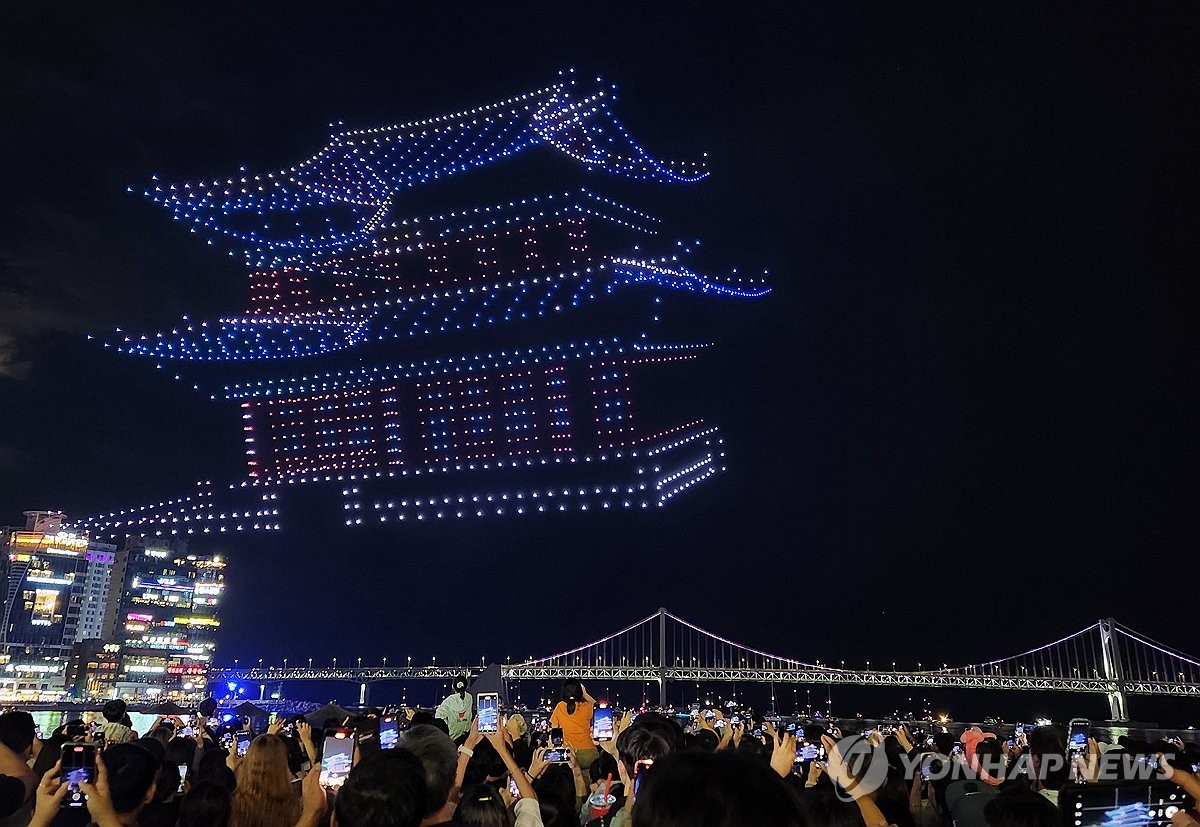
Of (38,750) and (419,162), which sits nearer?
(38,750)

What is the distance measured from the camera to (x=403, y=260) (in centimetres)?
3034

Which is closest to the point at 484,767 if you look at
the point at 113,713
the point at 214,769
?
the point at 214,769

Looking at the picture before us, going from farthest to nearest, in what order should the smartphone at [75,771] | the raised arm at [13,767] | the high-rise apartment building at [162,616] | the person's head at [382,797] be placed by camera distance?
the high-rise apartment building at [162,616]
the raised arm at [13,767]
the smartphone at [75,771]
the person's head at [382,797]

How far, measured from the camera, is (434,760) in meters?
2.84

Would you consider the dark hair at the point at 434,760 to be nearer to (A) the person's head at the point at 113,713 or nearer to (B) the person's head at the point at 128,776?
(B) the person's head at the point at 128,776

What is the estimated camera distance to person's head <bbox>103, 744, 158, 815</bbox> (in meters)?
3.40

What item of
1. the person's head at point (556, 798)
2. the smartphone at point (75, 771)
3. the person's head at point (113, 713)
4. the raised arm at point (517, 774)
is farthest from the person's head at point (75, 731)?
the raised arm at point (517, 774)

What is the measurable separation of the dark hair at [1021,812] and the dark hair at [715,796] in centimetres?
194

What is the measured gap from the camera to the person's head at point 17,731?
417cm

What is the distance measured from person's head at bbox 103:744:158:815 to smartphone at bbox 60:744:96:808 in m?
0.08

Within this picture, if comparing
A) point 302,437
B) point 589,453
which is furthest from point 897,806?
point 302,437

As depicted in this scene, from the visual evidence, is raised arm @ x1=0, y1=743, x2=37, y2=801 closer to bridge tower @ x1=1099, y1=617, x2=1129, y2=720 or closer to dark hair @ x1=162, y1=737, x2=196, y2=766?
dark hair @ x1=162, y1=737, x2=196, y2=766

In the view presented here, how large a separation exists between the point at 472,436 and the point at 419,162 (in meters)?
9.65

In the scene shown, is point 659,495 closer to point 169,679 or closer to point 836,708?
point 169,679
